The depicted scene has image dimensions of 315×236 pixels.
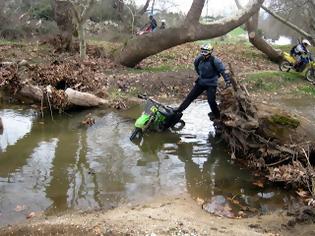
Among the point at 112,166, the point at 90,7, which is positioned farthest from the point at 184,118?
the point at 90,7

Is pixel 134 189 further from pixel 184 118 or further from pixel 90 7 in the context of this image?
pixel 90 7

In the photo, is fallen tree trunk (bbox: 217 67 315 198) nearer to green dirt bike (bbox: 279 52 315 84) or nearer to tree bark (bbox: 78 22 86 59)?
tree bark (bbox: 78 22 86 59)

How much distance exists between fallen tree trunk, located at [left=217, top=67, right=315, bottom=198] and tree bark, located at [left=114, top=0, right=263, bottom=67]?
741 cm

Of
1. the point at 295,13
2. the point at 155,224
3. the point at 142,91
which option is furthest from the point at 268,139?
the point at 295,13

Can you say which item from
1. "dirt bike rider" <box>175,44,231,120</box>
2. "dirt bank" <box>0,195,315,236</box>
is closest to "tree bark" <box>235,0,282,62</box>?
"dirt bike rider" <box>175,44,231,120</box>

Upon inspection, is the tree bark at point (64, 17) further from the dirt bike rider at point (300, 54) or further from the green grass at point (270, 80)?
the dirt bike rider at point (300, 54)

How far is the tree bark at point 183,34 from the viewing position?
1702cm

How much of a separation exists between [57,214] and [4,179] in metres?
1.74

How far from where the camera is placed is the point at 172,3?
86.9 ft

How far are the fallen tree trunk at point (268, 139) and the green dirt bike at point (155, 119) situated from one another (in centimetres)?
150

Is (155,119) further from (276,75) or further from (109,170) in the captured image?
(276,75)

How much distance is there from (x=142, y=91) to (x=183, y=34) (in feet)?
10.0

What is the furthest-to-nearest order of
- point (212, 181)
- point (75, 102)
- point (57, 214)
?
1. point (75, 102)
2. point (212, 181)
3. point (57, 214)

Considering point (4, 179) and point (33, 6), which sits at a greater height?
point (33, 6)
